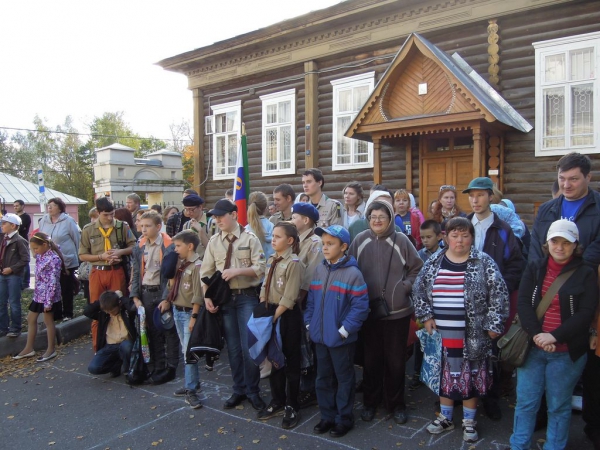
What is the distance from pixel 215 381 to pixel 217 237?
5.89ft

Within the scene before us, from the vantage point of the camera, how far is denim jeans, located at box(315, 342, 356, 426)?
4098 mm

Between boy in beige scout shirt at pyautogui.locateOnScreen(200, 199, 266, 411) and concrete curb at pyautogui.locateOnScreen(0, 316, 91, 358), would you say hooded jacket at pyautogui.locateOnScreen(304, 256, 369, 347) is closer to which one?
boy in beige scout shirt at pyautogui.locateOnScreen(200, 199, 266, 411)

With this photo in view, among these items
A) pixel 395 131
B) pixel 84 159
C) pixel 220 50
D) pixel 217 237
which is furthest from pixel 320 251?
pixel 84 159

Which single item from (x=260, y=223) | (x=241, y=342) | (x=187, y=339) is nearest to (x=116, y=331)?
(x=187, y=339)

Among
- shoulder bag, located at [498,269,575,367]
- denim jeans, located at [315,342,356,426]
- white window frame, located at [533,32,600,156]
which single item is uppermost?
white window frame, located at [533,32,600,156]

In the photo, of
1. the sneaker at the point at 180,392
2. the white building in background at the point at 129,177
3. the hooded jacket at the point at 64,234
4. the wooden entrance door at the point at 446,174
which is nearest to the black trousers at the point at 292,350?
the sneaker at the point at 180,392

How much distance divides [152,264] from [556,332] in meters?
4.27

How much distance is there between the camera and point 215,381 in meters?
5.58

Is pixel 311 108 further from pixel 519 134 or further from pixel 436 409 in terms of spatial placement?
pixel 436 409

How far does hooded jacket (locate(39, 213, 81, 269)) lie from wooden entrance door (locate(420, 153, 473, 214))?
6.81 meters

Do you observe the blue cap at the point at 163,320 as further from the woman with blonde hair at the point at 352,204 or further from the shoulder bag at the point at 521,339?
the shoulder bag at the point at 521,339

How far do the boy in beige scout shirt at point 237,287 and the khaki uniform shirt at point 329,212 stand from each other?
1072 millimetres

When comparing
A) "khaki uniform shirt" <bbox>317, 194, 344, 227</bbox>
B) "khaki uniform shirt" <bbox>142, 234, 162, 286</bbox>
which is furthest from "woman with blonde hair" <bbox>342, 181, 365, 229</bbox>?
"khaki uniform shirt" <bbox>142, 234, 162, 286</bbox>

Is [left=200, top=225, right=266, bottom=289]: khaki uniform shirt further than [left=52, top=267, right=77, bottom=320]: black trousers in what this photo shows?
No
